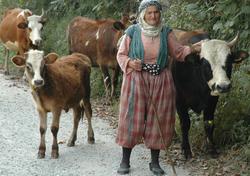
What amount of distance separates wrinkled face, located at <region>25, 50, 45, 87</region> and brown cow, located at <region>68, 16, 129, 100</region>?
3906 mm

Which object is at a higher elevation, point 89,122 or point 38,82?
point 38,82

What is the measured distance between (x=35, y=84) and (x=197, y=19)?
12.4 feet

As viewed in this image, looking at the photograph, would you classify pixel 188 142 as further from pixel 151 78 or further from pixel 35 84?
pixel 35 84

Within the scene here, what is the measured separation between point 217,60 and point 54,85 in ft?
7.73

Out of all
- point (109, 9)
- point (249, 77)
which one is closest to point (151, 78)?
point (249, 77)

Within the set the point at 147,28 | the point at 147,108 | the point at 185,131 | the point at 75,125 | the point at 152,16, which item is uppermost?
the point at 152,16

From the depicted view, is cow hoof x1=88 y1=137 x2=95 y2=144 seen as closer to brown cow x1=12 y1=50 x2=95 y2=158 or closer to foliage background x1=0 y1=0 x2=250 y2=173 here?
brown cow x1=12 y1=50 x2=95 y2=158

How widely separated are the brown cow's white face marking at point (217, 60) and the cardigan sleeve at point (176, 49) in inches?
9.7

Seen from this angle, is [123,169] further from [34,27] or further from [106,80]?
[34,27]

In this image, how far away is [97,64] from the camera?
12.3m

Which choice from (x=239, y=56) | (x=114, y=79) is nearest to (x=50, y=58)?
(x=239, y=56)

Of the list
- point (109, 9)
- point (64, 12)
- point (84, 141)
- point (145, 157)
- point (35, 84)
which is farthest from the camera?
point (64, 12)

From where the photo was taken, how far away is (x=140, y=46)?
676cm

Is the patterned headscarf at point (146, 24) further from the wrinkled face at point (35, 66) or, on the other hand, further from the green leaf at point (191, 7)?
the green leaf at point (191, 7)
